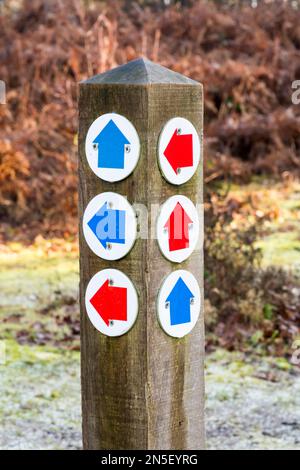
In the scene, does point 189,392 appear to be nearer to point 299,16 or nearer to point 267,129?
point 267,129

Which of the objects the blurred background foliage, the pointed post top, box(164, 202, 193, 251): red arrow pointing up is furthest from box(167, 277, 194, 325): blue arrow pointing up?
the blurred background foliage

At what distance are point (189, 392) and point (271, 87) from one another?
9340mm

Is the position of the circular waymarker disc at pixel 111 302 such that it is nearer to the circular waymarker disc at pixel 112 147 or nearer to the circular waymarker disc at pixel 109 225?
the circular waymarker disc at pixel 109 225

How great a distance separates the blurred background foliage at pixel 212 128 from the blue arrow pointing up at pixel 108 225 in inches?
133

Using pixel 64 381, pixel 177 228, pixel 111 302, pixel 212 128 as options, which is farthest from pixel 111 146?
pixel 212 128

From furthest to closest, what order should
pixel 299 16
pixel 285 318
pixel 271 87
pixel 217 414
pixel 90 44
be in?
pixel 299 16 → pixel 271 87 → pixel 90 44 → pixel 285 318 → pixel 217 414

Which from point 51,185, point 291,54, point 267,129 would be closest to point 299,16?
point 291,54

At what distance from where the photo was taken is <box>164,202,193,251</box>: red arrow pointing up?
2883 mm

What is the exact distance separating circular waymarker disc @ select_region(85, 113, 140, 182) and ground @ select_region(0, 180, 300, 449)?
2.23 m

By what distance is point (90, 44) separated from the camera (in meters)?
10.5

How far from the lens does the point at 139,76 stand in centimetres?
286
